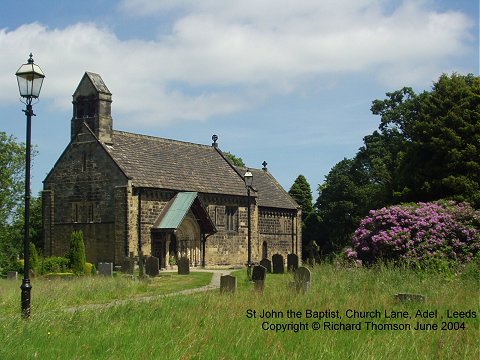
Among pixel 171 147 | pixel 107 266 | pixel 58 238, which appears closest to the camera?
pixel 107 266

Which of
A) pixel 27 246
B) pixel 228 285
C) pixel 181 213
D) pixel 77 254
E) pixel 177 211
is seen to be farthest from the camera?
pixel 177 211

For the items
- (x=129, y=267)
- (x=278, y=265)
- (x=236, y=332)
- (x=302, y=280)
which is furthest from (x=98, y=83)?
(x=236, y=332)

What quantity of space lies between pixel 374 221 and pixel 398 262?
2841 mm

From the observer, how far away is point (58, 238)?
4678 centimetres

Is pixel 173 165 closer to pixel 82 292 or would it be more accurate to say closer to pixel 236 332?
pixel 82 292

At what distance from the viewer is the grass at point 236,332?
A: 36.1 ft

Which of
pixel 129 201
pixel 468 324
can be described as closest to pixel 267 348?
pixel 468 324

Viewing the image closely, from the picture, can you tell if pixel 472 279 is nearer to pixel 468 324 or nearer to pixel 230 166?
pixel 468 324

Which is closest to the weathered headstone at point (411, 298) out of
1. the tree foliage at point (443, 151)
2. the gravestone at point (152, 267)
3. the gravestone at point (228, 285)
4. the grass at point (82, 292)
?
the gravestone at point (228, 285)

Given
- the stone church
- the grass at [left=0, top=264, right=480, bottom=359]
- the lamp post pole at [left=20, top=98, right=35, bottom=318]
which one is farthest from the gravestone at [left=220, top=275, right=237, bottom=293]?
the stone church

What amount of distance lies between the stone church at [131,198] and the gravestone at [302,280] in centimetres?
2469

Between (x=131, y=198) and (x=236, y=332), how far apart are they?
31.7 m

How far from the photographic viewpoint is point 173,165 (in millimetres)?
48875

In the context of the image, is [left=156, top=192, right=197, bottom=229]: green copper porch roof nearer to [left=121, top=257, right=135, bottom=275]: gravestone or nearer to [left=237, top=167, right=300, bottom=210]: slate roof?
[left=121, top=257, right=135, bottom=275]: gravestone
